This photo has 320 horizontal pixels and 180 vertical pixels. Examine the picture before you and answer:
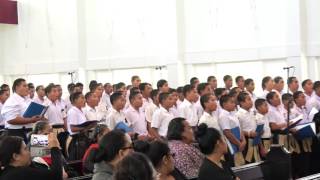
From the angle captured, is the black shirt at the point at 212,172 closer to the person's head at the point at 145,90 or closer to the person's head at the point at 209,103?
the person's head at the point at 209,103

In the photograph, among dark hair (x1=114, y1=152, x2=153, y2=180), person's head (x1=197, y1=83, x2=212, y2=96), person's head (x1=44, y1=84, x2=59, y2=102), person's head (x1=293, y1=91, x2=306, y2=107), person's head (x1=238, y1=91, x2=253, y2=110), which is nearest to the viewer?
dark hair (x1=114, y1=152, x2=153, y2=180)

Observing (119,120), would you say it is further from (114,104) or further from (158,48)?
(158,48)

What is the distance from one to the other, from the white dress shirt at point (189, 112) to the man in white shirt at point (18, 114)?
7.59 ft

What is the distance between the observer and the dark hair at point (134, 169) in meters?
2.86

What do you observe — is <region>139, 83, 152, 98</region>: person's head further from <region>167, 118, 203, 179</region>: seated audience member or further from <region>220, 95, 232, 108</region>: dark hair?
<region>167, 118, 203, 179</region>: seated audience member

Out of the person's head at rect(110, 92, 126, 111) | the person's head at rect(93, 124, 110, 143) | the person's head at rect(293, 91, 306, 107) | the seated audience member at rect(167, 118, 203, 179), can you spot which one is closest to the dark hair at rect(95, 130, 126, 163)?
the seated audience member at rect(167, 118, 203, 179)

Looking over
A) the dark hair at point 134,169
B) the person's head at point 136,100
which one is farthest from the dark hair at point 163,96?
the dark hair at point 134,169

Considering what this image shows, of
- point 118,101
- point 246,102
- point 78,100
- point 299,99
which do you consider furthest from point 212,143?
point 299,99

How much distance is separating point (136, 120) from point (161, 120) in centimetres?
51

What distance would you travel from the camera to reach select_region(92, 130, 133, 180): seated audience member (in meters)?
3.77

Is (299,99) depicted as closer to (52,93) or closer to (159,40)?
(52,93)

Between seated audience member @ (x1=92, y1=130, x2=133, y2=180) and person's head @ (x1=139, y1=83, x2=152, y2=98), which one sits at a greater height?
person's head @ (x1=139, y1=83, x2=152, y2=98)

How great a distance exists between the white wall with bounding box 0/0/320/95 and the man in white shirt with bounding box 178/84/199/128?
500cm

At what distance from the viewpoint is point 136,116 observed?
28.1ft
